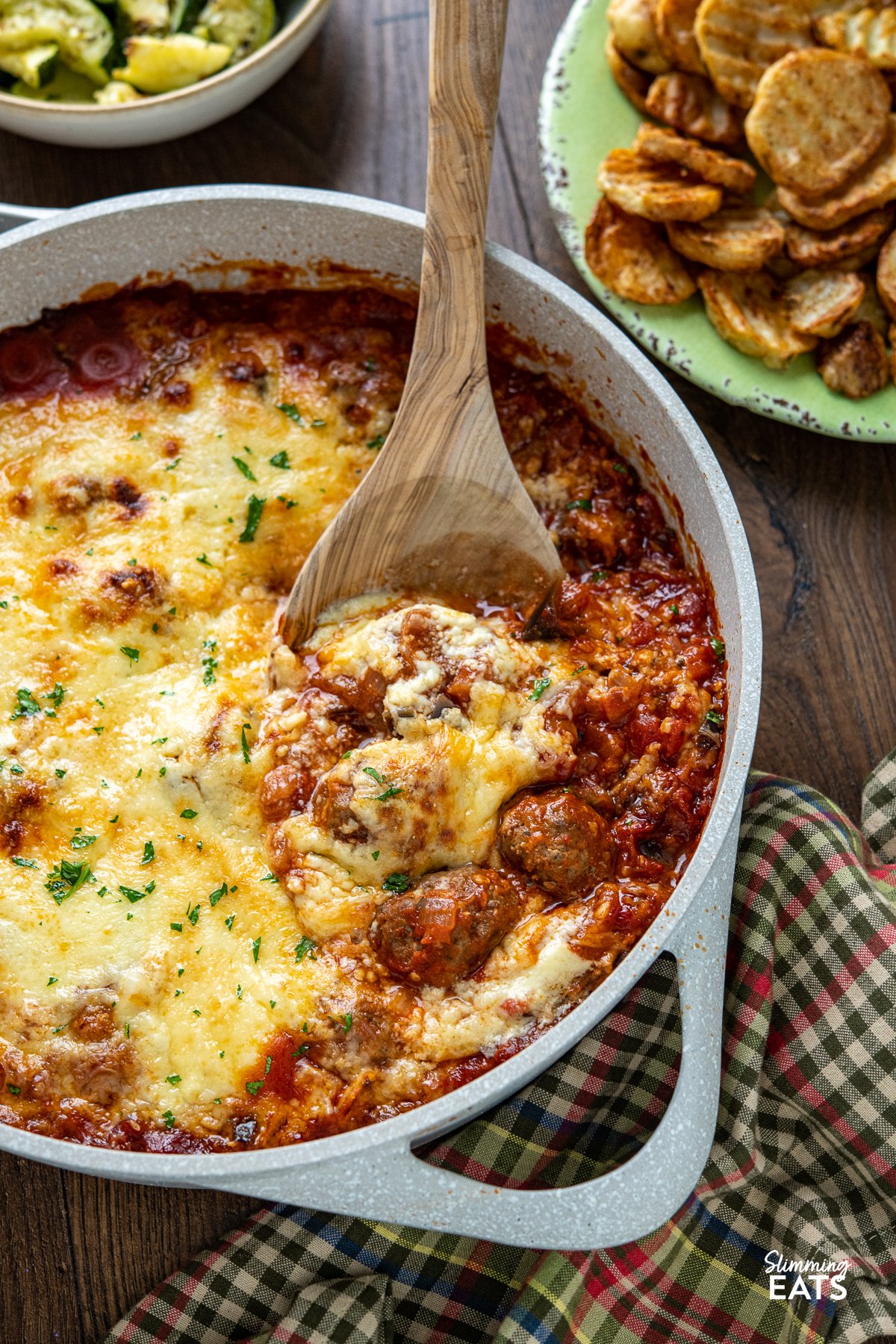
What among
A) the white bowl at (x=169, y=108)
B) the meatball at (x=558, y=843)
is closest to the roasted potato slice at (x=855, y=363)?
the meatball at (x=558, y=843)

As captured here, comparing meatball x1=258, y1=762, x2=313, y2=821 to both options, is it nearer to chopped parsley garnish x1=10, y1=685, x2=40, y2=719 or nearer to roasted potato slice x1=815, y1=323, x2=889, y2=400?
chopped parsley garnish x1=10, y1=685, x2=40, y2=719

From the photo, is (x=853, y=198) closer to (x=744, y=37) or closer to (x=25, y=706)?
(x=744, y=37)

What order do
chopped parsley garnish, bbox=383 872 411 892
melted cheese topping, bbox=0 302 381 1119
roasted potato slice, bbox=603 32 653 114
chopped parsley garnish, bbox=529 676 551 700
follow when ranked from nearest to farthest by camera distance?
melted cheese topping, bbox=0 302 381 1119 < chopped parsley garnish, bbox=383 872 411 892 < chopped parsley garnish, bbox=529 676 551 700 < roasted potato slice, bbox=603 32 653 114

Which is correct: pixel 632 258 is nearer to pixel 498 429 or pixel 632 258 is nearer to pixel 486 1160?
pixel 498 429

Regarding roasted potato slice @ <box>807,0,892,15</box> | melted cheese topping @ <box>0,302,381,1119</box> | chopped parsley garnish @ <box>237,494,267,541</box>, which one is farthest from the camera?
roasted potato slice @ <box>807,0,892,15</box>

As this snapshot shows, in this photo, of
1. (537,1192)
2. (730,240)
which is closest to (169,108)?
(730,240)

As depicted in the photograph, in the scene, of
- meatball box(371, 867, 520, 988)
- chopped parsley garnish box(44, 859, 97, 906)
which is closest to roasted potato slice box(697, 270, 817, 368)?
meatball box(371, 867, 520, 988)

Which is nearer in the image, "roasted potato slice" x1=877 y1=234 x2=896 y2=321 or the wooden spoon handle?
the wooden spoon handle
